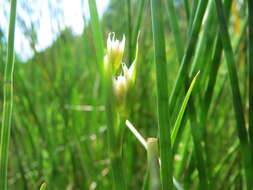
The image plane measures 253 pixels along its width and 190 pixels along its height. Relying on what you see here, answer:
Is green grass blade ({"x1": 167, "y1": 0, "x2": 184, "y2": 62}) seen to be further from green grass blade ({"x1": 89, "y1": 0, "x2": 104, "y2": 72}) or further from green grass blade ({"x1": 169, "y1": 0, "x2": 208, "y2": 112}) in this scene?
green grass blade ({"x1": 89, "y1": 0, "x2": 104, "y2": 72})

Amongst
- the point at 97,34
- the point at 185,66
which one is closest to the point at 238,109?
the point at 185,66

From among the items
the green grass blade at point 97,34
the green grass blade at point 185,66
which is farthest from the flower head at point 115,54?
the green grass blade at point 185,66

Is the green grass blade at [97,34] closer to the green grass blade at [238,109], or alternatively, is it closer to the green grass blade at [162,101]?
the green grass blade at [162,101]

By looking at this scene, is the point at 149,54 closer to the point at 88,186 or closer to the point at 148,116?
the point at 148,116

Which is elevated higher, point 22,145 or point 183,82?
point 183,82

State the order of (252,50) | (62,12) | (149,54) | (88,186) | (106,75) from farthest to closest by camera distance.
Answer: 1. (149,54)
2. (62,12)
3. (88,186)
4. (252,50)
5. (106,75)

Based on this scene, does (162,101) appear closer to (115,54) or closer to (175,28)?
(115,54)

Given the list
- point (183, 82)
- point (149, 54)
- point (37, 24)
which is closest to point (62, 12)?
point (37, 24)

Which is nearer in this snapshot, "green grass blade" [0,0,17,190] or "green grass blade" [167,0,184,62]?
"green grass blade" [0,0,17,190]

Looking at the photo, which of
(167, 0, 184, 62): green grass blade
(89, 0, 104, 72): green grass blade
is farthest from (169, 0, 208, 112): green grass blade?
(89, 0, 104, 72): green grass blade
